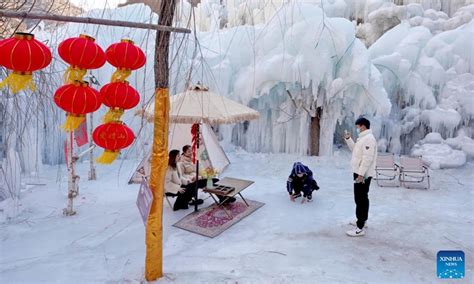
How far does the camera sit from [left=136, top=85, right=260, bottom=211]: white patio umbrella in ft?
18.6

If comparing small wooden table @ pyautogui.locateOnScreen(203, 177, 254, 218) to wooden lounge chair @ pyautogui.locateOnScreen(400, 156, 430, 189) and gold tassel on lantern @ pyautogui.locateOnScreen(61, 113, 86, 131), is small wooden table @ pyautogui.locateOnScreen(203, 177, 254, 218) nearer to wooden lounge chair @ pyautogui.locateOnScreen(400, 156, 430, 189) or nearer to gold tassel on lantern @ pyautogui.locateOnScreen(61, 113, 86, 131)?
gold tassel on lantern @ pyautogui.locateOnScreen(61, 113, 86, 131)

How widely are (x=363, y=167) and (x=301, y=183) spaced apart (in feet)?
6.72

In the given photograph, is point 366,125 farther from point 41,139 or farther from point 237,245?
point 41,139

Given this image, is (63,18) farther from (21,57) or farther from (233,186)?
(233,186)

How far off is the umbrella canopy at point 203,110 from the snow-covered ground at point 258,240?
1.75 metres

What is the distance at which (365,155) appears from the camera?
5.20 m

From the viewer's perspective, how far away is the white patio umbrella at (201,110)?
224 inches

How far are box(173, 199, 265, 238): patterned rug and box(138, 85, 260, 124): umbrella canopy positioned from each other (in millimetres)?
1645

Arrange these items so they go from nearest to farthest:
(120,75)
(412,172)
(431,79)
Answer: (120,75) < (412,172) < (431,79)

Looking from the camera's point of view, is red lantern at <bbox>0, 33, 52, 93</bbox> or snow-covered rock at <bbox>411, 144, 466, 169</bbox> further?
snow-covered rock at <bbox>411, 144, 466, 169</bbox>

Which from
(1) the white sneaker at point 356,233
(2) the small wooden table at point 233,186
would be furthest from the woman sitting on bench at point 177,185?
(1) the white sneaker at point 356,233

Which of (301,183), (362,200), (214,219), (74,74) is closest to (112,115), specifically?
(74,74)

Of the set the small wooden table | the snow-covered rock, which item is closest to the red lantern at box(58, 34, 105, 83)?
the small wooden table

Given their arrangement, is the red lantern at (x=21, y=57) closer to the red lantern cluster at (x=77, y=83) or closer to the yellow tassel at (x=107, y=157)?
the red lantern cluster at (x=77, y=83)
